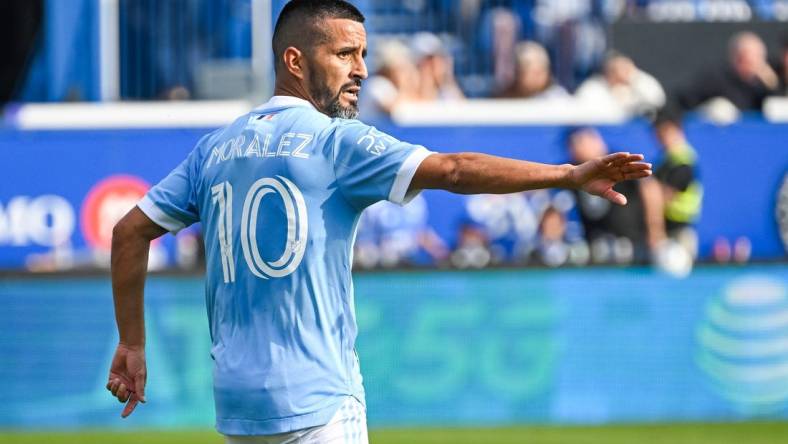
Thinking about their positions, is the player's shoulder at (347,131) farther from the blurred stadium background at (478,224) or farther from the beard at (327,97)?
the blurred stadium background at (478,224)

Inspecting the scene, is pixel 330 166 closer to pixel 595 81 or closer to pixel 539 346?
pixel 539 346

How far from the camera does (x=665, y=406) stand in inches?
462

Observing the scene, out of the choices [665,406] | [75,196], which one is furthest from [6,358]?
[665,406]

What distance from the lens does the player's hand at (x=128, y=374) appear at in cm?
478

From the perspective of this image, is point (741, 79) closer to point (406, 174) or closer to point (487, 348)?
point (487, 348)

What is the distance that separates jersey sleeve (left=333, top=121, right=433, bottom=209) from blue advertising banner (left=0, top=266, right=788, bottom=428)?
7339 millimetres

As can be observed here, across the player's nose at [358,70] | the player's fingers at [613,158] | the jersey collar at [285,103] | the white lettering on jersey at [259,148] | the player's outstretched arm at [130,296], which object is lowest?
the player's outstretched arm at [130,296]

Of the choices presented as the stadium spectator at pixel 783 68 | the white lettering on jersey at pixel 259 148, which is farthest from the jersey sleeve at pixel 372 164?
the stadium spectator at pixel 783 68

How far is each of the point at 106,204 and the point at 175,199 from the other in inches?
373

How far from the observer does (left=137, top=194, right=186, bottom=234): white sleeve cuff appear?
15.5 feet

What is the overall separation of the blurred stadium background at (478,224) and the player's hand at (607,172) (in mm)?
6730

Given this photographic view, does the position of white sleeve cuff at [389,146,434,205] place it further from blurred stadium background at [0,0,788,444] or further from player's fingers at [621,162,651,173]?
blurred stadium background at [0,0,788,444]

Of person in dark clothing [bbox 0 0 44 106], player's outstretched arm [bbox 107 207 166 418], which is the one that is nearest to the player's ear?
player's outstretched arm [bbox 107 207 166 418]

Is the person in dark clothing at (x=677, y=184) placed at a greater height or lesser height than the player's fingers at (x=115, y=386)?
greater
